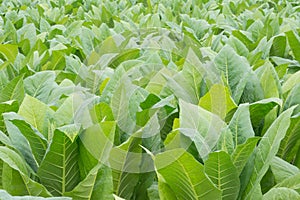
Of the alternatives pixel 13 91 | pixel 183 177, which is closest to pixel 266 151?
pixel 183 177

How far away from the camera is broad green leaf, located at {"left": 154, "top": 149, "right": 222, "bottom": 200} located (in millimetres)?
1370

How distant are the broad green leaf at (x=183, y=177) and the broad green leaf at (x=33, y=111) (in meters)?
0.61

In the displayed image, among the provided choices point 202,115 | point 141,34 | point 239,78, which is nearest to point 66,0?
point 141,34

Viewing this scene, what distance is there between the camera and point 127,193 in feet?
5.50

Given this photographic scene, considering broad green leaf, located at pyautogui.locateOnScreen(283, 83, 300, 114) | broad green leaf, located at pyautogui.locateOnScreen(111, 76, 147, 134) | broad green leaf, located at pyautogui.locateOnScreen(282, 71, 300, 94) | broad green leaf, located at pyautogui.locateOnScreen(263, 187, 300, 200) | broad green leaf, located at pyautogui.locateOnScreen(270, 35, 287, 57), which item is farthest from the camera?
broad green leaf, located at pyautogui.locateOnScreen(270, 35, 287, 57)

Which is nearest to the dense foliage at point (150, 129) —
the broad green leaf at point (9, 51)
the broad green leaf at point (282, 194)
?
the broad green leaf at point (282, 194)

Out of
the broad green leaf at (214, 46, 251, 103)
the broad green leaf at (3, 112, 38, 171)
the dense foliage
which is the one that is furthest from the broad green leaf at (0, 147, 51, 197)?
the broad green leaf at (214, 46, 251, 103)

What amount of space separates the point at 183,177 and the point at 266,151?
0.29m

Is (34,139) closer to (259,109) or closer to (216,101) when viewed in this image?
(216,101)

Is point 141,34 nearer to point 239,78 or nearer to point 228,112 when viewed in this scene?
point 239,78

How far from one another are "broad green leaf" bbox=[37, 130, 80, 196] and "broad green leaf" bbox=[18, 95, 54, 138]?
291 millimetres

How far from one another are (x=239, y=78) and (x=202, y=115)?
22.1 inches

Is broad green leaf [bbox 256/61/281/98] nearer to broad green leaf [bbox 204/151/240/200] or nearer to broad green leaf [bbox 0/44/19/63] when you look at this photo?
broad green leaf [bbox 204/151/240/200]

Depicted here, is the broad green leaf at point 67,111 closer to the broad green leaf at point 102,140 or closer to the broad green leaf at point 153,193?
the broad green leaf at point 102,140
